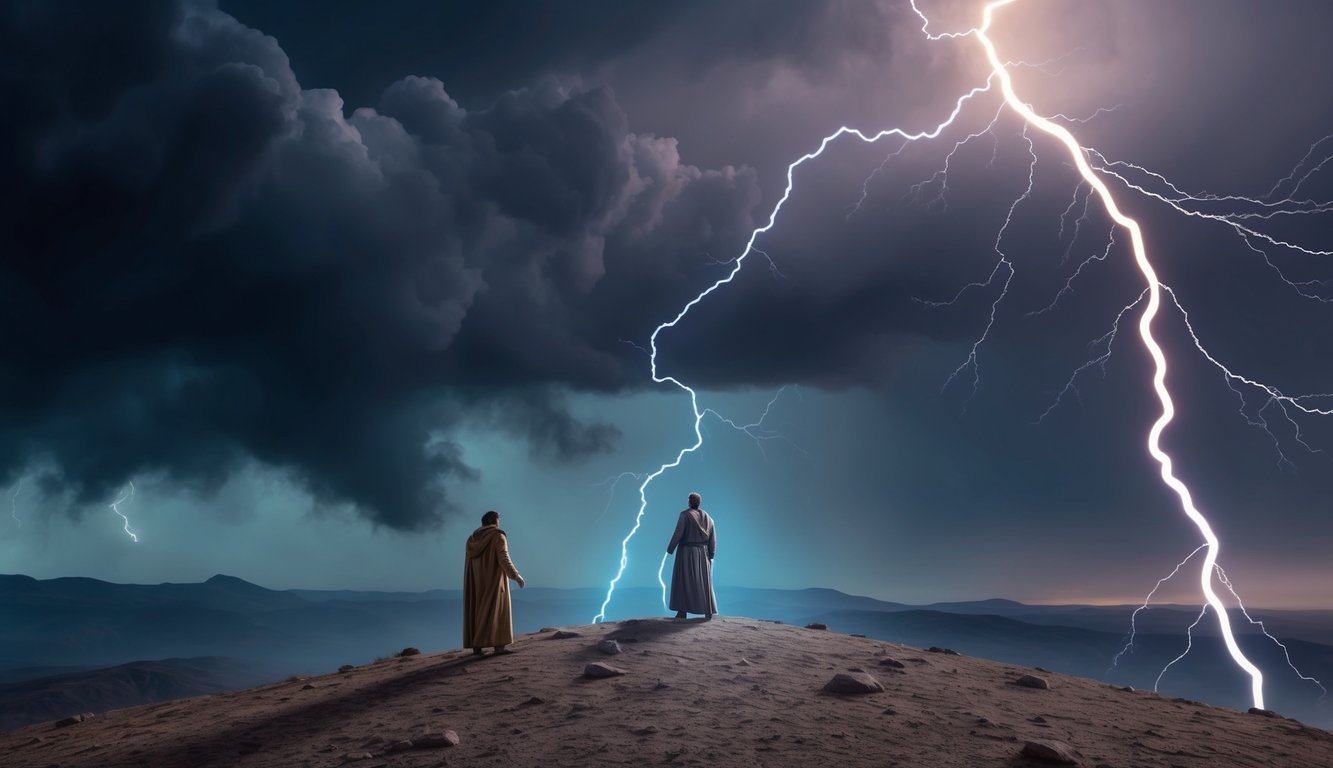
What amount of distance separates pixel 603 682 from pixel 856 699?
3741mm

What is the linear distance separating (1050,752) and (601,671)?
6.17 m

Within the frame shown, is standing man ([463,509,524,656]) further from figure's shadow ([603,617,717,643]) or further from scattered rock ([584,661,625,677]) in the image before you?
scattered rock ([584,661,625,677])

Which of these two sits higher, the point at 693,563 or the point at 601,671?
the point at 693,563

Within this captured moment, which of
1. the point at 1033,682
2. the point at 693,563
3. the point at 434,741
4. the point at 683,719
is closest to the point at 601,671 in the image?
the point at 683,719

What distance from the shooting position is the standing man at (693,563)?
55.8ft

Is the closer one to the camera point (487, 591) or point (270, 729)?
point (270, 729)

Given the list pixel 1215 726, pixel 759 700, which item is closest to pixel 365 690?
pixel 759 700

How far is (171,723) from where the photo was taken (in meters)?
12.4

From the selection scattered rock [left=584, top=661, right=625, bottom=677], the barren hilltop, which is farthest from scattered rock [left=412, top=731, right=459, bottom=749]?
scattered rock [left=584, top=661, right=625, bottom=677]

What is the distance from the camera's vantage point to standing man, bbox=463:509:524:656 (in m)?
14.3

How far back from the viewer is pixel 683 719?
9789 mm

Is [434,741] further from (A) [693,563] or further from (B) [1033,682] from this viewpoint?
(B) [1033,682]

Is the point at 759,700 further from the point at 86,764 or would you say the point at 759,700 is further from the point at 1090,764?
the point at 86,764

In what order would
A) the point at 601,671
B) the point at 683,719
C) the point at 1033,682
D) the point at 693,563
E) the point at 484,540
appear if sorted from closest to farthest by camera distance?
the point at 683,719 → the point at 601,671 → the point at 1033,682 → the point at 484,540 → the point at 693,563
